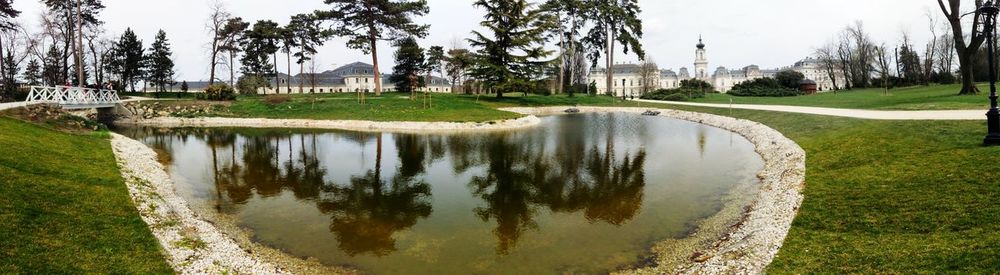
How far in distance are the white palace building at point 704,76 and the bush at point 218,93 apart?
98121mm

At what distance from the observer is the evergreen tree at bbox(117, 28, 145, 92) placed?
199 feet

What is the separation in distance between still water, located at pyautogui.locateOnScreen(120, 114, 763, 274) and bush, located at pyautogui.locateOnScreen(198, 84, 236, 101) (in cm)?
1994

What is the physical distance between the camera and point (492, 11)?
45781mm

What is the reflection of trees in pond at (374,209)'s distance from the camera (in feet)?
31.6

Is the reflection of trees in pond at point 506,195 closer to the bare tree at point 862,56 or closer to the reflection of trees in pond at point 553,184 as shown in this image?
the reflection of trees in pond at point 553,184

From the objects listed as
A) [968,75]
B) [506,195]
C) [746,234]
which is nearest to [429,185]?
[506,195]

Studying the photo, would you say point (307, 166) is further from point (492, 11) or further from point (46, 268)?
point (492, 11)

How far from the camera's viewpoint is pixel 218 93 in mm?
43750

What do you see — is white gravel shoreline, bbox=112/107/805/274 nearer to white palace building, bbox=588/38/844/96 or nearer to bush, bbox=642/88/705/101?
bush, bbox=642/88/705/101

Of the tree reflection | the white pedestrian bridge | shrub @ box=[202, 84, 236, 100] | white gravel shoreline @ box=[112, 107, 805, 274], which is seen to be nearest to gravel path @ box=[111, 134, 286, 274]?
white gravel shoreline @ box=[112, 107, 805, 274]

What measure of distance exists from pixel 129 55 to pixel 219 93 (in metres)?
28.3

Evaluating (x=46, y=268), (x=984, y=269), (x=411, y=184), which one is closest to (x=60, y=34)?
(x=411, y=184)

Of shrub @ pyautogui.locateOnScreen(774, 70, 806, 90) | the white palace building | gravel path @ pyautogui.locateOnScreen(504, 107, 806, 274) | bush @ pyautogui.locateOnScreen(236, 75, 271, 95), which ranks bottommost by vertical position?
gravel path @ pyautogui.locateOnScreen(504, 107, 806, 274)

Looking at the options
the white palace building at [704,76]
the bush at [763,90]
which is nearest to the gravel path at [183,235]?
the bush at [763,90]
